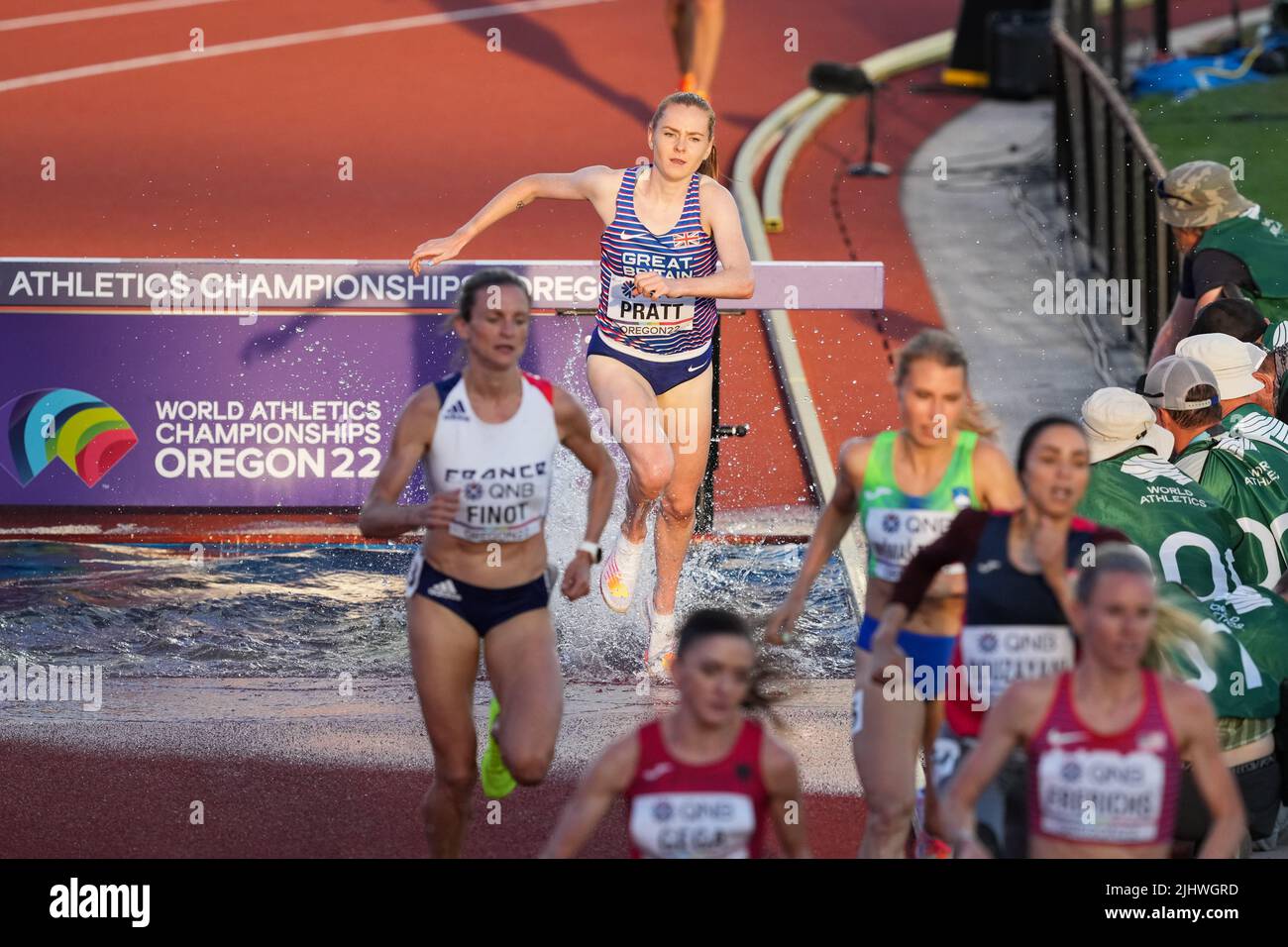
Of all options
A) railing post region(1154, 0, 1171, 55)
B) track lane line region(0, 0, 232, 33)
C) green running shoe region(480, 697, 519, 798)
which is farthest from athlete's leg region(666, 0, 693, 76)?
green running shoe region(480, 697, 519, 798)

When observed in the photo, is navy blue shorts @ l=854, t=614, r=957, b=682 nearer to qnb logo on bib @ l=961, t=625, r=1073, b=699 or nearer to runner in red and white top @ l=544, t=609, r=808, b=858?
qnb logo on bib @ l=961, t=625, r=1073, b=699

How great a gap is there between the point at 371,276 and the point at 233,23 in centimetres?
1178

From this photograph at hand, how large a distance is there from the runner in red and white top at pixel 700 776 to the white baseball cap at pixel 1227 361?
387cm

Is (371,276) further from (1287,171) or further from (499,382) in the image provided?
(1287,171)

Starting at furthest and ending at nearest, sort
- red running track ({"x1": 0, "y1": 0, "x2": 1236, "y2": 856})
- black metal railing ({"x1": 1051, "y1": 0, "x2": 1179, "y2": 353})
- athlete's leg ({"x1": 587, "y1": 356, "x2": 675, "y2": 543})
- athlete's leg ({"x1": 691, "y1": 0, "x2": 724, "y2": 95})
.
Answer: athlete's leg ({"x1": 691, "y1": 0, "x2": 724, "y2": 95}) → red running track ({"x1": 0, "y1": 0, "x2": 1236, "y2": 856}) → black metal railing ({"x1": 1051, "y1": 0, "x2": 1179, "y2": 353}) → athlete's leg ({"x1": 587, "y1": 356, "x2": 675, "y2": 543})

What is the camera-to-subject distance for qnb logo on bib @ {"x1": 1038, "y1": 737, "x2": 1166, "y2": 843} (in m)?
5.12

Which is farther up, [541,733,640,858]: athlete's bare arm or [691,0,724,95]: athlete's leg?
[691,0,724,95]: athlete's leg

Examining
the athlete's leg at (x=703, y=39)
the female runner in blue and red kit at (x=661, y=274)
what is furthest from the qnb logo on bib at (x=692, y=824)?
the athlete's leg at (x=703, y=39)

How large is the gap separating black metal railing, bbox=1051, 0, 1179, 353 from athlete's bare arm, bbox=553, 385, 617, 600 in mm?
6214

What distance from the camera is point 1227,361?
8.39 m

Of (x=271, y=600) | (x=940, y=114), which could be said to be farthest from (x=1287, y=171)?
(x=271, y=600)

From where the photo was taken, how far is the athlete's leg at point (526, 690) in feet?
20.4

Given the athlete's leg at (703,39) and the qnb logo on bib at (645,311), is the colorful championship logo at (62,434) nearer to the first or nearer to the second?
the qnb logo on bib at (645,311)

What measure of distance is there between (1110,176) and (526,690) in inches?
346
